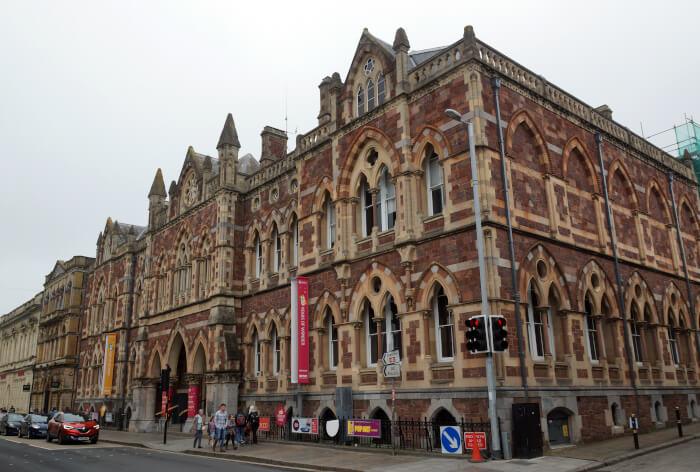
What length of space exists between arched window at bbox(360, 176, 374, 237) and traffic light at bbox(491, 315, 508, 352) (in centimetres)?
849

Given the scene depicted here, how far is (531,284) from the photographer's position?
62.0 ft

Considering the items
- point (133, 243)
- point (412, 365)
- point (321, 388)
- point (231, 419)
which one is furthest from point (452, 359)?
point (133, 243)

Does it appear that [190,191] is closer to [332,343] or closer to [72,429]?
[72,429]

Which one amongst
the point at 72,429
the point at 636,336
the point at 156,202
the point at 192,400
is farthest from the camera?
the point at 156,202

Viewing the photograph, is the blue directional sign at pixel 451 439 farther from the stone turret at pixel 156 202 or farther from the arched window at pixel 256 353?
the stone turret at pixel 156 202

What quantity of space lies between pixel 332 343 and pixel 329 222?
5.27 metres

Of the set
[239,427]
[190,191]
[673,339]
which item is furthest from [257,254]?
[673,339]

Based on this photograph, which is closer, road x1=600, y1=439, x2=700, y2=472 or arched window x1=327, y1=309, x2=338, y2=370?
road x1=600, y1=439, x2=700, y2=472

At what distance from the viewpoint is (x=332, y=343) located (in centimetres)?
2367

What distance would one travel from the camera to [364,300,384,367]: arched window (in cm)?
2127

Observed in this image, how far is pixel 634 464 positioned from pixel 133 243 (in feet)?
123

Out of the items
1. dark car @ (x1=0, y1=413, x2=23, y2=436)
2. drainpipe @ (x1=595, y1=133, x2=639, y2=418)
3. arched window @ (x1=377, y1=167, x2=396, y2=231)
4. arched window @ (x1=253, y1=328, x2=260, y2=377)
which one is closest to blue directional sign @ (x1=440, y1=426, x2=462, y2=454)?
arched window @ (x1=377, y1=167, x2=396, y2=231)

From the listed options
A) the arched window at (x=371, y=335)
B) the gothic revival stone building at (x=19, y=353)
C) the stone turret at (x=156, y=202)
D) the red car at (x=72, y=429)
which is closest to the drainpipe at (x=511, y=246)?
the arched window at (x=371, y=335)

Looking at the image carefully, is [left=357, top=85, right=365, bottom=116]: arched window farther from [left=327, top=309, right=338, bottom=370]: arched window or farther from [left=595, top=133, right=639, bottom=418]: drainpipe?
[left=595, top=133, right=639, bottom=418]: drainpipe
